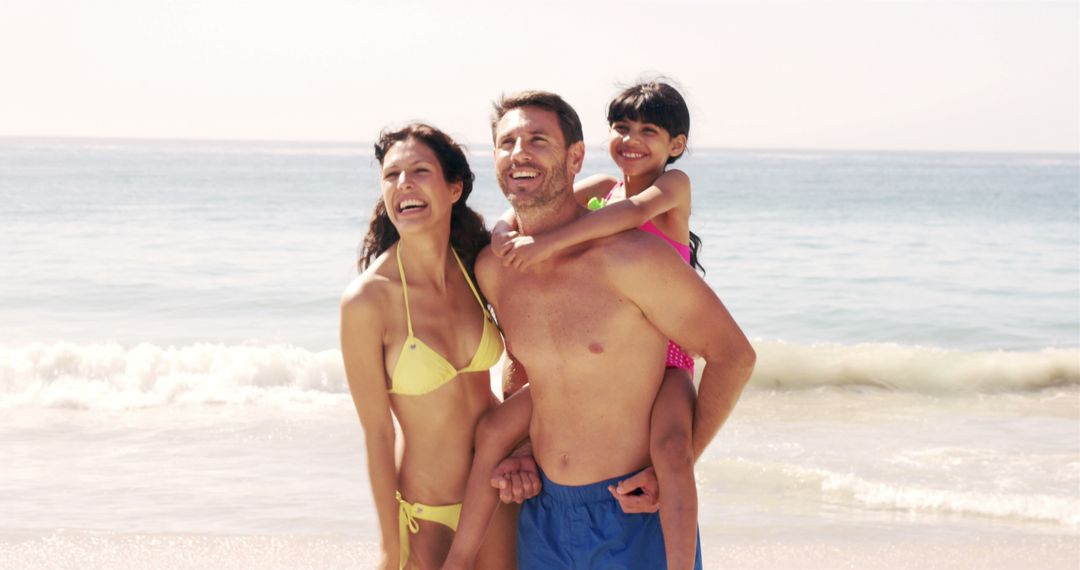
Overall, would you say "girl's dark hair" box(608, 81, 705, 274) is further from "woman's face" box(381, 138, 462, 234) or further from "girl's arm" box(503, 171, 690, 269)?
"woman's face" box(381, 138, 462, 234)

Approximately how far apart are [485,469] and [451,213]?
93 cm

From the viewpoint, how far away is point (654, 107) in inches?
187

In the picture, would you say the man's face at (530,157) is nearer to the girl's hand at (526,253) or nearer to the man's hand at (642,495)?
the girl's hand at (526,253)

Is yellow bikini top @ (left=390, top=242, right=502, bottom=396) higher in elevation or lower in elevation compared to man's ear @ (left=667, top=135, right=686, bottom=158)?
lower

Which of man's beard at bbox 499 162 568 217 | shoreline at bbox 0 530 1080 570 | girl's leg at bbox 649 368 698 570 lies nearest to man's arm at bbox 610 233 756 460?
girl's leg at bbox 649 368 698 570

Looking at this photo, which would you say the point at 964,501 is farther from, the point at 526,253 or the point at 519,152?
the point at 519,152

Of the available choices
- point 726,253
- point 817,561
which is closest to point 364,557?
point 817,561

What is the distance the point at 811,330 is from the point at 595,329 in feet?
37.8

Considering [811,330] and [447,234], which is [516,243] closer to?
[447,234]

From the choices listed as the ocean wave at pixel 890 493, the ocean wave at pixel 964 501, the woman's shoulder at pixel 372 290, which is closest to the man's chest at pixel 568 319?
the woman's shoulder at pixel 372 290

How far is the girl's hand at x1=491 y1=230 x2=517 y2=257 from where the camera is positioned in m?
3.60

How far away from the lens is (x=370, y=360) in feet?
12.1

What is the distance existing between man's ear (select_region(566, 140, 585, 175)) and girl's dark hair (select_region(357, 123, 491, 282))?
0.46 meters

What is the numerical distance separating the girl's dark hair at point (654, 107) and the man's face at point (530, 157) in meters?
1.23
